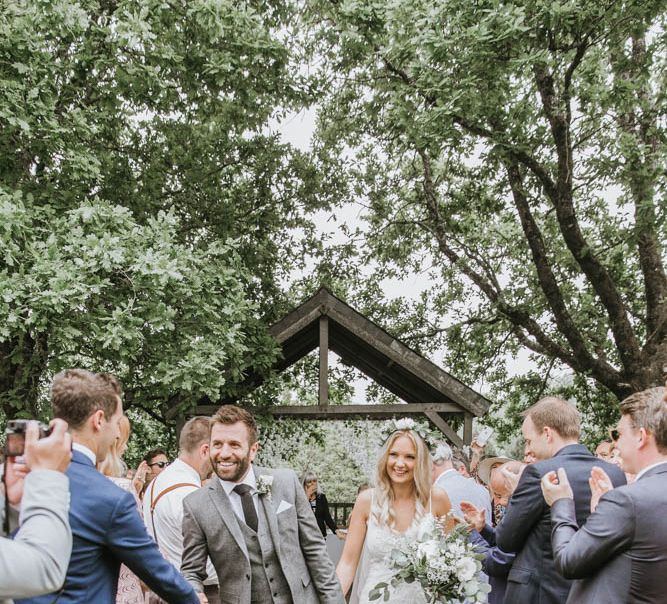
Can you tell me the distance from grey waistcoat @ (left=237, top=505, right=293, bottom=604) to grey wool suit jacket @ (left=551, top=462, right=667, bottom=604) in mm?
1709

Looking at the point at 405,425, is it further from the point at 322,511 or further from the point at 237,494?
the point at 322,511

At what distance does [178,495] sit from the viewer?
5.27 metres

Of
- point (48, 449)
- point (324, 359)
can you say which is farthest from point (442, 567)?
point (324, 359)

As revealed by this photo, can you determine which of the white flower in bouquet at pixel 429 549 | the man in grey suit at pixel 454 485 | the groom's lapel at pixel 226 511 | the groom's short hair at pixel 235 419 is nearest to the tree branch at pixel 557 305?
the man in grey suit at pixel 454 485

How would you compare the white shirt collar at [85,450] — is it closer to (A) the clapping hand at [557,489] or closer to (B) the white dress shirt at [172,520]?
(A) the clapping hand at [557,489]

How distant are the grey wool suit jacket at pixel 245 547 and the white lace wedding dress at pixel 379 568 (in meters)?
0.76

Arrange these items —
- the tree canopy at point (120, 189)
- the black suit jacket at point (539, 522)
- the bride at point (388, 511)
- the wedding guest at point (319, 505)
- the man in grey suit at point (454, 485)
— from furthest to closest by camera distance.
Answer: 1. the wedding guest at point (319, 505)
2. the tree canopy at point (120, 189)
3. the man in grey suit at point (454, 485)
4. the bride at point (388, 511)
5. the black suit jacket at point (539, 522)

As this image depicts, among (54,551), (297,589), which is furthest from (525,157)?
(54,551)

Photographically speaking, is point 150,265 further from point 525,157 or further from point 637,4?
point 637,4

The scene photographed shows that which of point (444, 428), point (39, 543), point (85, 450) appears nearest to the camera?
point (39, 543)

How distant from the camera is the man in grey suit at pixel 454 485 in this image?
6.47 metres

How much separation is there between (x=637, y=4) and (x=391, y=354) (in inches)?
256

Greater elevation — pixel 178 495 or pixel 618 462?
pixel 618 462

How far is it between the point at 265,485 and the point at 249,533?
0.91ft
